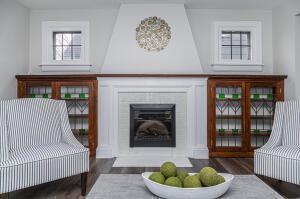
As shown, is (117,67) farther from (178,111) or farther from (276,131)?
(276,131)

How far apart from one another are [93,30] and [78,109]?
1.46 meters

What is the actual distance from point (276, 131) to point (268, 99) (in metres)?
1.61

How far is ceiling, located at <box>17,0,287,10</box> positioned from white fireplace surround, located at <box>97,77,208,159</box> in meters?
1.29

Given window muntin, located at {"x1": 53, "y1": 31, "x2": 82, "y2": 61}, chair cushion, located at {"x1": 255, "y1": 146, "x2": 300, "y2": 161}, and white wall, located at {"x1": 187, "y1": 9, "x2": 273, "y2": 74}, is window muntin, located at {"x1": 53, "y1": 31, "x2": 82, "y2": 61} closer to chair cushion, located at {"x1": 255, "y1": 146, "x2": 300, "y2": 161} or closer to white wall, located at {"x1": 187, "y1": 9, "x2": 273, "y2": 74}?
white wall, located at {"x1": 187, "y1": 9, "x2": 273, "y2": 74}

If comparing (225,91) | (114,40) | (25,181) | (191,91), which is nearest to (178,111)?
(191,91)

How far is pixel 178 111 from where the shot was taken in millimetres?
4305

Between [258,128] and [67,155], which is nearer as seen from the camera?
[67,155]

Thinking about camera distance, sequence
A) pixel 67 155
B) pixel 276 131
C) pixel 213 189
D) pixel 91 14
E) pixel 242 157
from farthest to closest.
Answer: pixel 91 14 < pixel 242 157 < pixel 276 131 < pixel 67 155 < pixel 213 189

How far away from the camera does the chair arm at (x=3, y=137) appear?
2.13 meters

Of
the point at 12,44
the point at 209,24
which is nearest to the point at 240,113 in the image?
the point at 209,24

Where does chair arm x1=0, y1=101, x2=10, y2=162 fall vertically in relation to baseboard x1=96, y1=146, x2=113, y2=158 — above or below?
above

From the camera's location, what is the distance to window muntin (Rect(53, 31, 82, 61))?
4824 mm

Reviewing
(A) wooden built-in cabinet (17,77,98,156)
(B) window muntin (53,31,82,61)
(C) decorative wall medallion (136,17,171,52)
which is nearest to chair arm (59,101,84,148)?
(A) wooden built-in cabinet (17,77,98,156)

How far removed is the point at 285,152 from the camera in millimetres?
2455
